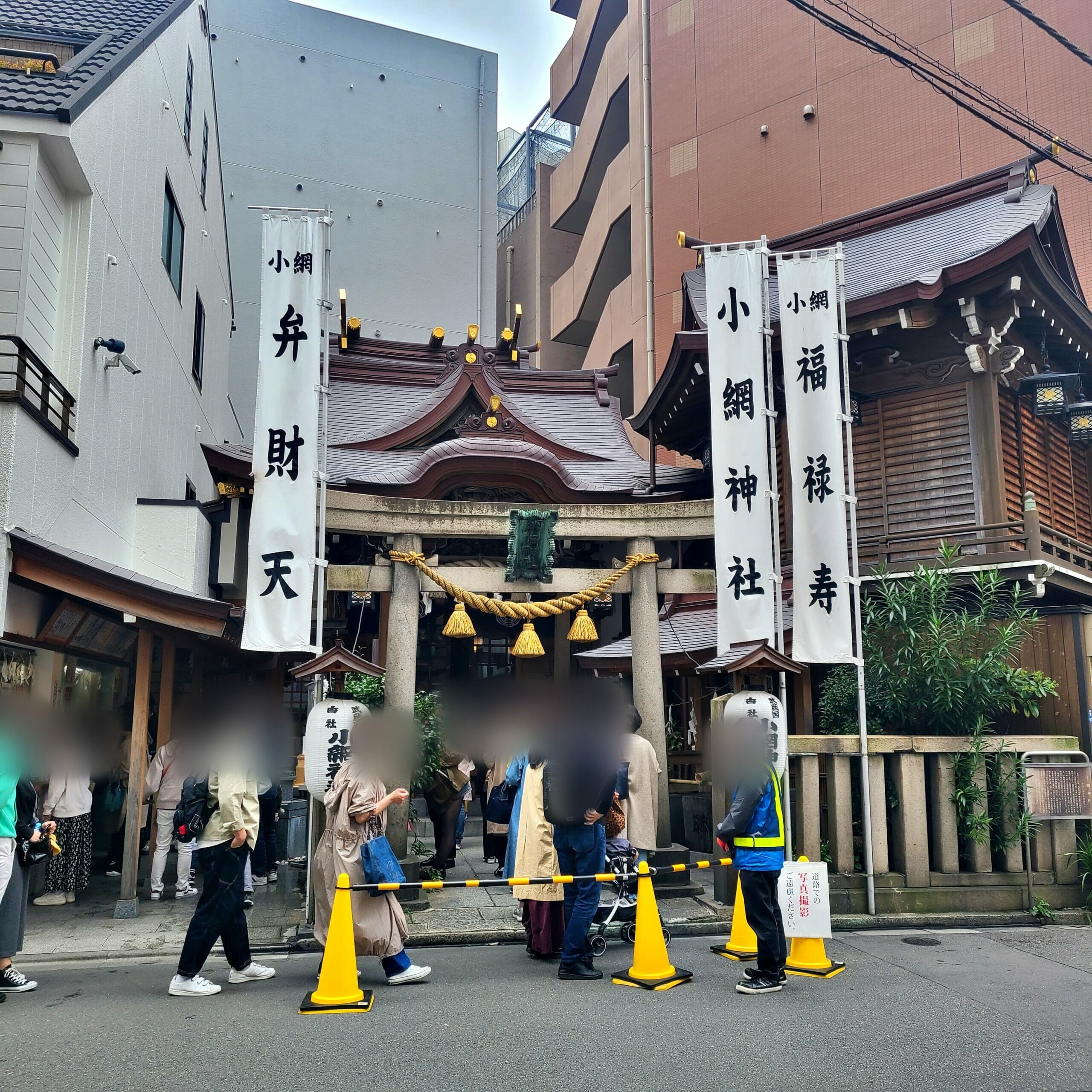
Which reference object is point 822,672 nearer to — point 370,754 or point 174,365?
point 370,754

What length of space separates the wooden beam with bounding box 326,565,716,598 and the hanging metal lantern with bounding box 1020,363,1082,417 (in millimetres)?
5453

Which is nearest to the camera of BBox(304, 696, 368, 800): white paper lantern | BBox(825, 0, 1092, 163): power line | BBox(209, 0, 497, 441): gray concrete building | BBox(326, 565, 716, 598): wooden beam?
BBox(304, 696, 368, 800): white paper lantern

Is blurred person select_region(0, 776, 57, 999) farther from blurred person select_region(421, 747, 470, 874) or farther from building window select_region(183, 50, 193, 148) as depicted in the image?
building window select_region(183, 50, 193, 148)

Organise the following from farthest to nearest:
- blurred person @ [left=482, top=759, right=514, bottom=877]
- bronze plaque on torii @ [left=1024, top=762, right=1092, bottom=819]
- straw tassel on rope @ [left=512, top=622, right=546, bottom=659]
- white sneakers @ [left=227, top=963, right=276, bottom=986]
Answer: straw tassel on rope @ [left=512, top=622, right=546, bottom=659]
blurred person @ [left=482, top=759, right=514, bottom=877]
bronze plaque on torii @ [left=1024, top=762, right=1092, bottom=819]
white sneakers @ [left=227, top=963, right=276, bottom=986]

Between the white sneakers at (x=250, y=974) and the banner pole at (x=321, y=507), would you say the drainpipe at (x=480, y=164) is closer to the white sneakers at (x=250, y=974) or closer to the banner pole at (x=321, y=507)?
the banner pole at (x=321, y=507)

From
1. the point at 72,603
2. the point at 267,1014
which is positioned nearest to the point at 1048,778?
the point at 267,1014

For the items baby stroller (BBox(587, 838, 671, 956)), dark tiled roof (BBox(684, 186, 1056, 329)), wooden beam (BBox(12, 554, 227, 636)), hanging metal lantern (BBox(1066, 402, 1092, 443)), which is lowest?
baby stroller (BBox(587, 838, 671, 956))

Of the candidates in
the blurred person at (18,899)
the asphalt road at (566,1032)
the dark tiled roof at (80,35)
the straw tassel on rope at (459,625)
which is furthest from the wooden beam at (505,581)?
the dark tiled roof at (80,35)

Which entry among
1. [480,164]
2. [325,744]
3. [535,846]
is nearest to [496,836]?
[325,744]

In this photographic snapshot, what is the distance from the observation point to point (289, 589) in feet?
31.8

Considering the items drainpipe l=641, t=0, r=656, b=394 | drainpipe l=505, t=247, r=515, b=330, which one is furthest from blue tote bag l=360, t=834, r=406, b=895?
drainpipe l=505, t=247, r=515, b=330

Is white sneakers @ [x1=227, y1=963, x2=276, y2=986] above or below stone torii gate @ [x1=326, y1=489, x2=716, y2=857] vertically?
below

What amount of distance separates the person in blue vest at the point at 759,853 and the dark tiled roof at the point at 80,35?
387 inches

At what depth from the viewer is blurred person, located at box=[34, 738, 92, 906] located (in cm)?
1025
